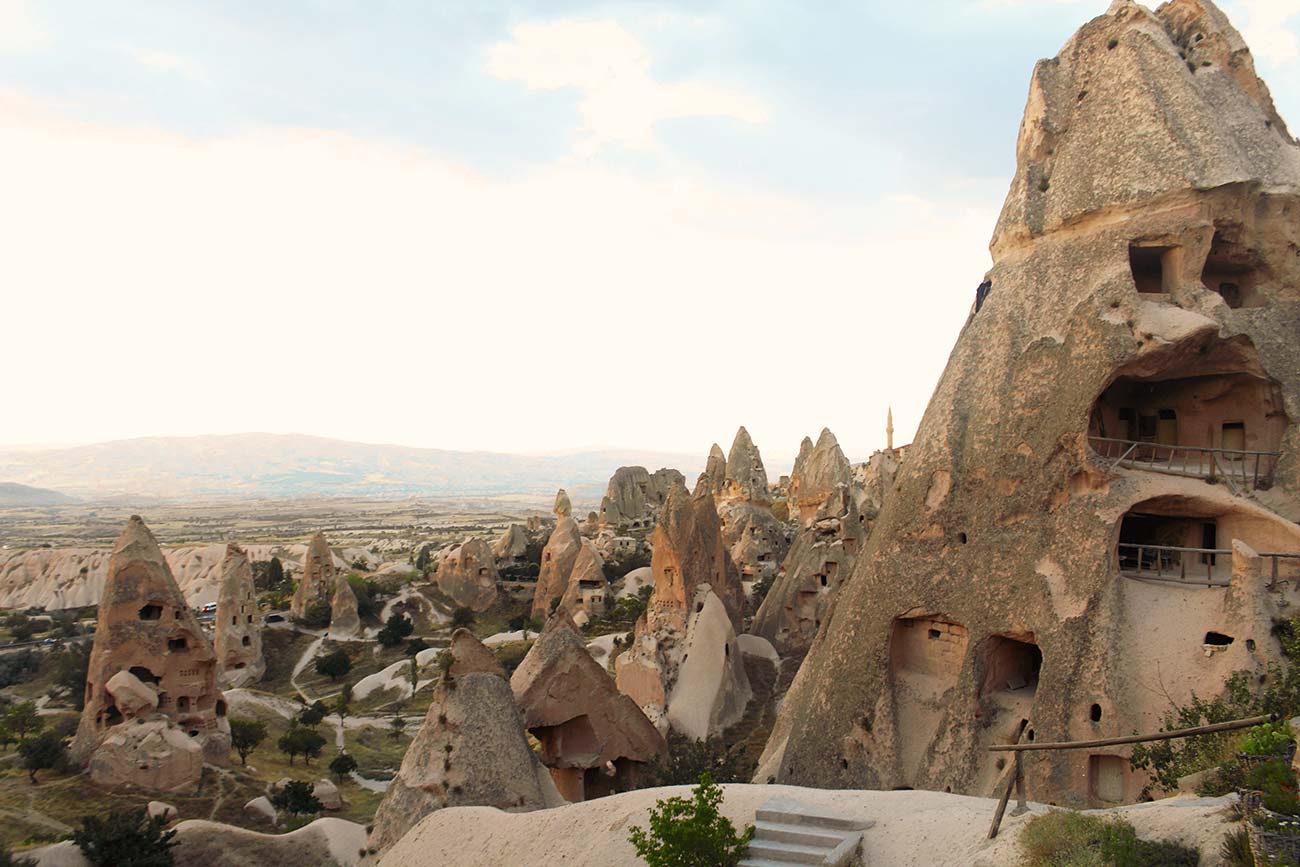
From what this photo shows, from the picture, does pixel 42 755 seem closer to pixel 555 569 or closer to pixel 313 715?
pixel 313 715

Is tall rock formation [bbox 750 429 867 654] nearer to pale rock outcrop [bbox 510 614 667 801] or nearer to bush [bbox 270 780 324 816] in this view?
pale rock outcrop [bbox 510 614 667 801]

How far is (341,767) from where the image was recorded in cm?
2522

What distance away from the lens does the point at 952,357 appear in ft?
56.2

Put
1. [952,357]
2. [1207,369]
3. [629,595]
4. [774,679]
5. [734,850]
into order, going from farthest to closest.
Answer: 1. [629,595]
2. [774,679]
3. [952,357]
4. [1207,369]
5. [734,850]

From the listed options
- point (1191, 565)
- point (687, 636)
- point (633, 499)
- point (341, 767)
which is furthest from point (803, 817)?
point (633, 499)

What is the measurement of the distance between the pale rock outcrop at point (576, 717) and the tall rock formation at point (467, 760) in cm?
159

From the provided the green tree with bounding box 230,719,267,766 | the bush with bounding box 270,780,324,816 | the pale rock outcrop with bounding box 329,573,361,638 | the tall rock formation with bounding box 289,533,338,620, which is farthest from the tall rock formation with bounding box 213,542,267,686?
the bush with bounding box 270,780,324,816

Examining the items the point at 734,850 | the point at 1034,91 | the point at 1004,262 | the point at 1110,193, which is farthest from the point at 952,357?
the point at 734,850

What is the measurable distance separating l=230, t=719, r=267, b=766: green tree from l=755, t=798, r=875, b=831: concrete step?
66.3 ft

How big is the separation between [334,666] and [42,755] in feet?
50.9

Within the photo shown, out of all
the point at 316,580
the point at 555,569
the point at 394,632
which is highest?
the point at 555,569

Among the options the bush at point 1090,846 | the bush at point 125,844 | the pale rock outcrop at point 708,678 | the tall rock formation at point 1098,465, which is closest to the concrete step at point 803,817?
the bush at point 1090,846

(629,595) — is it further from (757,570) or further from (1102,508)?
(1102,508)

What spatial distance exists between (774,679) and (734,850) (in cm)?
2052
